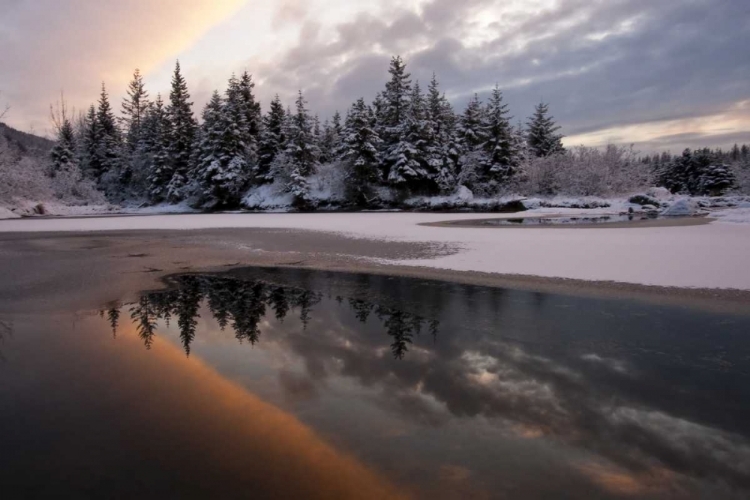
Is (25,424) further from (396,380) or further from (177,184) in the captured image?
(177,184)

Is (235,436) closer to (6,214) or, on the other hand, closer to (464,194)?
(464,194)

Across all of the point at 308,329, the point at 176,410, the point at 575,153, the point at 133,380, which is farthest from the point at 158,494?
the point at 575,153

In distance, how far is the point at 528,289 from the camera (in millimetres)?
8477

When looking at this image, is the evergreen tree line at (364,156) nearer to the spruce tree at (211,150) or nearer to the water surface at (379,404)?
the spruce tree at (211,150)

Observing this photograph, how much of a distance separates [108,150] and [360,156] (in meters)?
42.1

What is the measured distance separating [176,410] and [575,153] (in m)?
54.5

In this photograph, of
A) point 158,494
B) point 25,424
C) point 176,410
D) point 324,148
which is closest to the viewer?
point 158,494

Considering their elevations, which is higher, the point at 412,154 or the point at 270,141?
the point at 270,141

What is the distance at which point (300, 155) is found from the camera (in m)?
50.0

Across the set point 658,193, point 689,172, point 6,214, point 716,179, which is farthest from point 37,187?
point 689,172

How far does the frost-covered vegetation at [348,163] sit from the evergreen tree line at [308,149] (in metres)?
0.14

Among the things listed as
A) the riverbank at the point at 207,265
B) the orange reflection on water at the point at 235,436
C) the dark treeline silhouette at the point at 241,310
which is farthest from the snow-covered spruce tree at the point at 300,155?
the orange reflection on water at the point at 235,436

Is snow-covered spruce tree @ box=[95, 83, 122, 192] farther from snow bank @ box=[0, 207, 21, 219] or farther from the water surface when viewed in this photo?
the water surface

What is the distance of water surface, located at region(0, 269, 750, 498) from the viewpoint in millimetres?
2957
